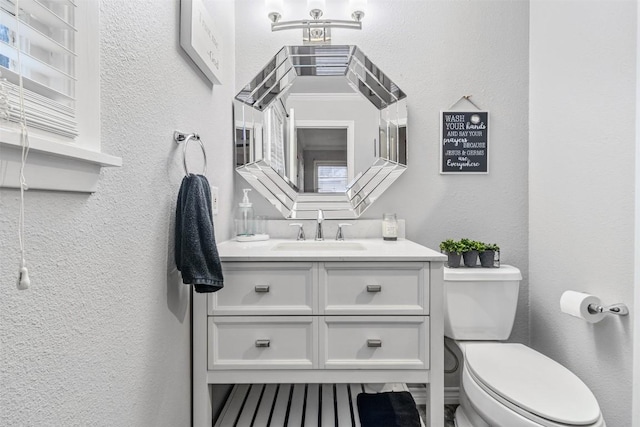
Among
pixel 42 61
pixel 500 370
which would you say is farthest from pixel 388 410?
pixel 42 61

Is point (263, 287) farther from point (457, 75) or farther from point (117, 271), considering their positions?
point (457, 75)

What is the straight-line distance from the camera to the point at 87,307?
67 cm

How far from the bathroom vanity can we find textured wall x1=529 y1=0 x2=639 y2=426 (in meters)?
0.67

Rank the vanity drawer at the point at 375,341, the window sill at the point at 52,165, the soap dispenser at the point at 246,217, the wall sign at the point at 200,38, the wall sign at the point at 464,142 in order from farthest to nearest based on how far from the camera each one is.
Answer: the wall sign at the point at 464,142, the soap dispenser at the point at 246,217, the vanity drawer at the point at 375,341, the wall sign at the point at 200,38, the window sill at the point at 52,165

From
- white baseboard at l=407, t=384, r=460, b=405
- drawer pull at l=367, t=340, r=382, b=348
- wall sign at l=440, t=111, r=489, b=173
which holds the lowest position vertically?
white baseboard at l=407, t=384, r=460, b=405

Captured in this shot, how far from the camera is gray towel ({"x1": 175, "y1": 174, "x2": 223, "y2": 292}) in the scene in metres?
1.00

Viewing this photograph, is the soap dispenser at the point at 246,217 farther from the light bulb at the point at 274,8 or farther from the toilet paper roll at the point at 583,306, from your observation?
the toilet paper roll at the point at 583,306

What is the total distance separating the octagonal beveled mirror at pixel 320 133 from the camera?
1777 mm

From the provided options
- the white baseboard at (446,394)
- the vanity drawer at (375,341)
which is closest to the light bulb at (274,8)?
the vanity drawer at (375,341)

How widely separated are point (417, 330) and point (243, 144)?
47.8 inches

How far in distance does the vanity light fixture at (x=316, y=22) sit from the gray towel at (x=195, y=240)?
43.2 inches

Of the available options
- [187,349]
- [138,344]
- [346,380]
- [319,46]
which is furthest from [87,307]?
[319,46]

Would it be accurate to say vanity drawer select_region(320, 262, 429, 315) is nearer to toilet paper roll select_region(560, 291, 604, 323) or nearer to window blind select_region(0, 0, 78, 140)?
toilet paper roll select_region(560, 291, 604, 323)

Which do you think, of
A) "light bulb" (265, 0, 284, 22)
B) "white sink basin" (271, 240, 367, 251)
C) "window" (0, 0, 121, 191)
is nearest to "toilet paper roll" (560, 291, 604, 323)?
"white sink basin" (271, 240, 367, 251)
